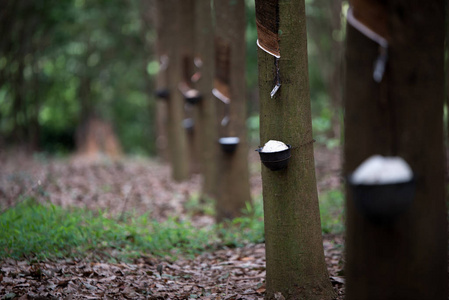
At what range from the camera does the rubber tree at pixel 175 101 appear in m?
11.1

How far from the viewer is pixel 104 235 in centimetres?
528

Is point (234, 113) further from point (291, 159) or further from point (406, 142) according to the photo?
point (406, 142)

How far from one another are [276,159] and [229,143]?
3236 millimetres

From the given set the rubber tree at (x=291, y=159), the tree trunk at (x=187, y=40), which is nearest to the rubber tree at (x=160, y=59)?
the tree trunk at (x=187, y=40)

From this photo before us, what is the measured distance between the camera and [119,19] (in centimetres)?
1806

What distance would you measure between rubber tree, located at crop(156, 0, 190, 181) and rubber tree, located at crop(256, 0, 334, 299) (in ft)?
25.1

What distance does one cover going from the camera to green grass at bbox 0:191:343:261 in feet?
15.4

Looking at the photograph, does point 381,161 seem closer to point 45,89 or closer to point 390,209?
point 390,209

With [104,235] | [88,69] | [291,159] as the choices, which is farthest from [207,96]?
[88,69]

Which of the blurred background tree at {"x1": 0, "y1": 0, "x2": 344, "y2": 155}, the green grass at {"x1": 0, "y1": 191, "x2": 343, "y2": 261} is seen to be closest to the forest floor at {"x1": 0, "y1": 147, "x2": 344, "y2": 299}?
the green grass at {"x1": 0, "y1": 191, "x2": 343, "y2": 261}

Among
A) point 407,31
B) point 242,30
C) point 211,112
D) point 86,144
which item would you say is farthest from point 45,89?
point 407,31

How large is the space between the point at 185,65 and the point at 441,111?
8.97 meters

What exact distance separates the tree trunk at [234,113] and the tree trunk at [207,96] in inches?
62.5

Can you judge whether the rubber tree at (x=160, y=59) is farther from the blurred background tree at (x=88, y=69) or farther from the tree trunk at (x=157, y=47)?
the blurred background tree at (x=88, y=69)
